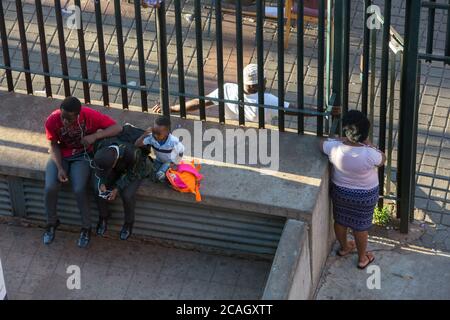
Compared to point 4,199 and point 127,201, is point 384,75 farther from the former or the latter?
point 4,199

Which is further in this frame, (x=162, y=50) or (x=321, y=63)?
(x=321, y=63)

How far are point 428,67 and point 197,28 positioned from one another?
3.93 m

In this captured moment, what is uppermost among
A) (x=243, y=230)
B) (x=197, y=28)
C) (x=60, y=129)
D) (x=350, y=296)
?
(x=197, y=28)

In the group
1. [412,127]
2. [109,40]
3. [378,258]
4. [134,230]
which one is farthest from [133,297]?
[109,40]

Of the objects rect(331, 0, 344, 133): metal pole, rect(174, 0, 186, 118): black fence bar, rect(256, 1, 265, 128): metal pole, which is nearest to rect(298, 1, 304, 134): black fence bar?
rect(331, 0, 344, 133): metal pole

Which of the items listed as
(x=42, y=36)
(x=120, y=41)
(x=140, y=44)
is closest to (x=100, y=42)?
(x=120, y=41)

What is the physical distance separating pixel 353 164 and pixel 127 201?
1.62 m

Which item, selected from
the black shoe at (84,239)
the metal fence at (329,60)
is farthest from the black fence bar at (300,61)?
the black shoe at (84,239)

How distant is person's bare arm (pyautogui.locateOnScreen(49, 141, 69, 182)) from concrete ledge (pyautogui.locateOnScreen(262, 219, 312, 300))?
161cm

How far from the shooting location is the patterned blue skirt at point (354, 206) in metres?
7.79

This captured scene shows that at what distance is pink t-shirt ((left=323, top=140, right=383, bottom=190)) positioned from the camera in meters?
7.58

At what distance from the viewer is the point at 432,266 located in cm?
815

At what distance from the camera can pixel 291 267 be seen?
23.5 feet

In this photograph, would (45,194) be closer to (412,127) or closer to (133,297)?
(133,297)
